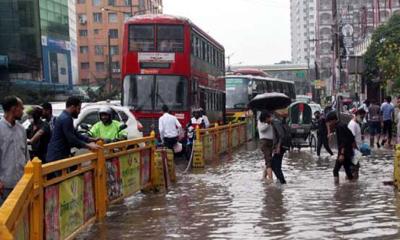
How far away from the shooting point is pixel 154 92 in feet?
73.4

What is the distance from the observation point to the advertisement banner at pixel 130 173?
11.0 metres

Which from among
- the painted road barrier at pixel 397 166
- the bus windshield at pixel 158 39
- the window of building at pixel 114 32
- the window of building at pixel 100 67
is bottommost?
the painted road barrier at pixel 397 166

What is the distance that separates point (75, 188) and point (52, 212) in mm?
1121

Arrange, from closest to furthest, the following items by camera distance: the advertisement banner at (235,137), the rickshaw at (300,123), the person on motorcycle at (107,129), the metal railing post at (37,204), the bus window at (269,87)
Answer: the metal railing post at (37,204)
the person on motorcycle at (107,129)
the rickshaw at (300,123)
the advertisement banner at (235,137)
the bus window at (269,87)

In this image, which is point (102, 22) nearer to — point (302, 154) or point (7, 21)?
point (7, 21)

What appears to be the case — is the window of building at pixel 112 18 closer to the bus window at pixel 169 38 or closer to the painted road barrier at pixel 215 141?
the painted road barrier at pixel 215 141

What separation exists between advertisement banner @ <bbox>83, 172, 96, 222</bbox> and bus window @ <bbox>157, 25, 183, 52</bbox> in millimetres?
13284

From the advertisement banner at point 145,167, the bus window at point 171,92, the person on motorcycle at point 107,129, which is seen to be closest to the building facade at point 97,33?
the bus window at point 171,92

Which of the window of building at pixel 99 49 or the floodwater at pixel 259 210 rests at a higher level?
the window of building at pixel 99 49

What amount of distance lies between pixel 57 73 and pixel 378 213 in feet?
222

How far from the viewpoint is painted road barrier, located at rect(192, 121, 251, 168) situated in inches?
723

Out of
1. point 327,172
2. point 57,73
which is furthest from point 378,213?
point 57,73

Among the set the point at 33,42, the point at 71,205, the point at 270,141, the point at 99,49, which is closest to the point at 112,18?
the point at 99,49

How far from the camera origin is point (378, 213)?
391 inches
